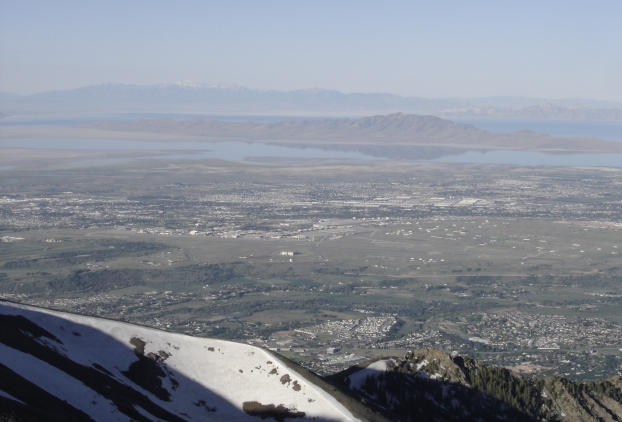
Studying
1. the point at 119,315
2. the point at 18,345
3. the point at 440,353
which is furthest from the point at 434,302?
the point at 18,345

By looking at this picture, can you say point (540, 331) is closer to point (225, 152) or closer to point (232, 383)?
point (232, 383)

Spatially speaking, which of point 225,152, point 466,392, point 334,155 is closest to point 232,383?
point 466,392

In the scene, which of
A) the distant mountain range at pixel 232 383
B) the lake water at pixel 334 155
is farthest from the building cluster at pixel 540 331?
the lake water at pixel 334 155

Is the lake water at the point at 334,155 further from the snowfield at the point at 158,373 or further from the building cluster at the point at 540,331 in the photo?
the snowfield at the point at 158,373

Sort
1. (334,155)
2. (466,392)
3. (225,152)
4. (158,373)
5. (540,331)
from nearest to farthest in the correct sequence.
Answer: (158,373) → (466,392) → (540,331) → (334,155) → (225,152)

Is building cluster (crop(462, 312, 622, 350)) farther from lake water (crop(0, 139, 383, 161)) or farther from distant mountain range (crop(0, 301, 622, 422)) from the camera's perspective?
lake water (crop(0, 139, 383, 161))
